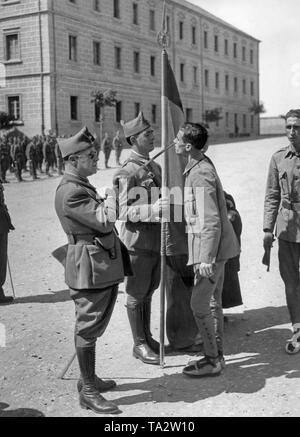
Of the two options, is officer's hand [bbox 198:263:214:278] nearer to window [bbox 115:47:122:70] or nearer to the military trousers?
the military trousers

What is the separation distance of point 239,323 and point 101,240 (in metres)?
2.23

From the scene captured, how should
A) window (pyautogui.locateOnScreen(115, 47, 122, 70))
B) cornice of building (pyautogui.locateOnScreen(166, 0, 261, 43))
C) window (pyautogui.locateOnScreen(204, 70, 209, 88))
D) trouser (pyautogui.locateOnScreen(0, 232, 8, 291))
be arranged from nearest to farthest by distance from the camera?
1. trouser (pyautogui.locateOnScreen(0, 232, 8, 291))
2. window (pyautogui.locateOnScreen(115, 47, 122, 70))
3. cornice of building (pyautogui.locateOnScreen(166, 0, 261, 43))
4. window (pyautogui.locateOnScreen(204, 70, 209, 88))

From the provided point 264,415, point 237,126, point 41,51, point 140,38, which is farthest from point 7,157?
point 237,126

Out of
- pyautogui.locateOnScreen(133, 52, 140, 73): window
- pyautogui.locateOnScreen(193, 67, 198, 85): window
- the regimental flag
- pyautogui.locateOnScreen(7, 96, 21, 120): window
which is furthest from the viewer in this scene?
pyautogui.locateOnScreen(193, 67, 198, 85): window

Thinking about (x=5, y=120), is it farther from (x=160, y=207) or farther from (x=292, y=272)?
(x=160, y=207)

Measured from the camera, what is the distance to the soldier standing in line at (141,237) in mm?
4453

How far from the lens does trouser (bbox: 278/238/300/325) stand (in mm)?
4684

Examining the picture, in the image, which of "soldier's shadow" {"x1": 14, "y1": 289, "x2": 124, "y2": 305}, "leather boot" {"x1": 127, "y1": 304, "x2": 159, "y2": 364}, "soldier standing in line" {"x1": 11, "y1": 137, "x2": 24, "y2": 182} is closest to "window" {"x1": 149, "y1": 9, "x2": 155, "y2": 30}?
"soldier standing in line" {"x1": 11, "y1": 137, "x2": 24, "y2": 182}

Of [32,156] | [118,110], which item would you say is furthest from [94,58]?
[32,156]

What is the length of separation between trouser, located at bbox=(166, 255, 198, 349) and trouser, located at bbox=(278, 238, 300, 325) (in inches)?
29.6

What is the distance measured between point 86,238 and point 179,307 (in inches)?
57.2

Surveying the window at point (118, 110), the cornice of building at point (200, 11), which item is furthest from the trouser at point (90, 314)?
the cornice of building at point (200, 11)

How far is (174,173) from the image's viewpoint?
15.3 ft

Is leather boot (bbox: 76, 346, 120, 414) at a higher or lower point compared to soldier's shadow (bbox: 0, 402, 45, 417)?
higher
